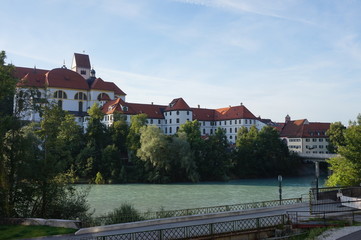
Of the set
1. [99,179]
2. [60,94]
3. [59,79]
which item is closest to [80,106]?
[60,94]

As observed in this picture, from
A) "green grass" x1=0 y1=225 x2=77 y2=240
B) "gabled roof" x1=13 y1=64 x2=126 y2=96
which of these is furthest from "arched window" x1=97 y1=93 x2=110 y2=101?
"green grass" x1=0 y1=225 x2=77 y2=240

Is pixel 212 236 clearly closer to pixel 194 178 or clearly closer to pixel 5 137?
pixel 5 137

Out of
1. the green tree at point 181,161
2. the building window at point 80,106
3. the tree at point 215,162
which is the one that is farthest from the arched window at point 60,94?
the tree at point 215,162

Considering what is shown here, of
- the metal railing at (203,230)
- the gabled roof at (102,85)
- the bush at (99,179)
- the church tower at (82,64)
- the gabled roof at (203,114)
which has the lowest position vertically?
the bush at (99,179)

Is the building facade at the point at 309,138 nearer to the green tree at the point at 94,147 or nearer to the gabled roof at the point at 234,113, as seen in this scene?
the gabled roof at the point at 234,113

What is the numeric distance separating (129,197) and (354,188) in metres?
24.5

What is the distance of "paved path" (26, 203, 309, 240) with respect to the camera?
14.4 meters

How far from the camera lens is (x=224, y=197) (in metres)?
38.7

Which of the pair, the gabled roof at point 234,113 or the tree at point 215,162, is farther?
the gabled roof at point 234,113

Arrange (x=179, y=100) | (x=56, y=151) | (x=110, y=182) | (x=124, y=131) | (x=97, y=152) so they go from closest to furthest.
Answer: (x=56, y=151)
(x=110, y=182)
(x=97, y=152)
(x=124, y=131)
(x=179, y=100)

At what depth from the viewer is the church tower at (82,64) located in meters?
103

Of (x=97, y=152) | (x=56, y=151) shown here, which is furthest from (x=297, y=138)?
(x=56, y=151)

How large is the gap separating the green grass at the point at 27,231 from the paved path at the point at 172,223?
0.60 metres

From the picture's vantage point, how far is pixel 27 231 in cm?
1470
